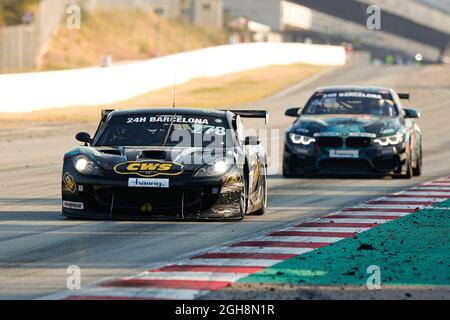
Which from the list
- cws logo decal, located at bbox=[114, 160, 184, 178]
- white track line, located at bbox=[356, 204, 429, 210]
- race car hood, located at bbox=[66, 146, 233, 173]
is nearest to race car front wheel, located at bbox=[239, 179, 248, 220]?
race car hood, located at bbox=[66, 146, 233, 173]

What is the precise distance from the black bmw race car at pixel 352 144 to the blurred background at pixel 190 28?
117ft

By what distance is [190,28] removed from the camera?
330 feet

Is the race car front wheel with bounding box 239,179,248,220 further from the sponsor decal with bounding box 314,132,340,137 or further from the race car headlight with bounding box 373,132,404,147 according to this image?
the race car headlight with bounding box 373,132,404,147

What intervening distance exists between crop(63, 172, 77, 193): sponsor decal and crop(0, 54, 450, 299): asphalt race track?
333 mm

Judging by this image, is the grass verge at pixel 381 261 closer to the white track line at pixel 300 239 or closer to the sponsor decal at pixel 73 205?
the white track line at pixel 300 239

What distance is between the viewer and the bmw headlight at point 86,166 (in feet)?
40.4

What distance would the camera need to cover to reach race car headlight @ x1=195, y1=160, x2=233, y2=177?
1233 cm

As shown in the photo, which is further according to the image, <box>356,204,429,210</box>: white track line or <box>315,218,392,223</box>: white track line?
<box>356,204,429,210</box>: white track line

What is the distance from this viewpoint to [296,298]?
786cm

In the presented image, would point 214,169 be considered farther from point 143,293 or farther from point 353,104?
point 353,104

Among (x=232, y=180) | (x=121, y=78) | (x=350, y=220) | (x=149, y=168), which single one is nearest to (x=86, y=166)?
(x=149, y=168)
